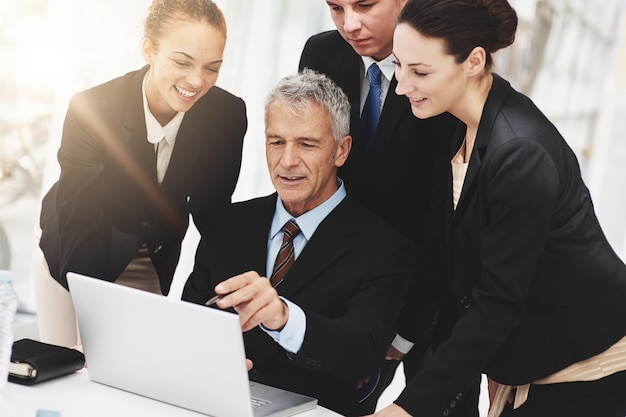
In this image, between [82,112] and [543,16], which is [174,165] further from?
[543,16]

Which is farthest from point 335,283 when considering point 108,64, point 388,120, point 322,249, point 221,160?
point 108,64

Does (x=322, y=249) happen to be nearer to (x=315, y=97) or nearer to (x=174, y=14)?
(x=315, y=97)

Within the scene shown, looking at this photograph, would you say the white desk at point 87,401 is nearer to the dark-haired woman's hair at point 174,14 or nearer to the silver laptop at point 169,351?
the silver laptop at point 169,351

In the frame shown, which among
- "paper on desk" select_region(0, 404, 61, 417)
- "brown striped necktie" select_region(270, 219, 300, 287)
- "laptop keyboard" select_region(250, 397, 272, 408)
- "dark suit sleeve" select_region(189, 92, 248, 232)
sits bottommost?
"laptop keyboard" select_region(250, 397, 272, 408)

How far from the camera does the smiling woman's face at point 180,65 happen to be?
8.04 feet

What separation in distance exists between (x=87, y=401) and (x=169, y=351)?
8.7 inches

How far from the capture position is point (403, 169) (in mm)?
2426

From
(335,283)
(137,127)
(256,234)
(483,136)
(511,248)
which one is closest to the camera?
(511,248)

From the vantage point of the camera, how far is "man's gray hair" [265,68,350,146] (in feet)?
7.62

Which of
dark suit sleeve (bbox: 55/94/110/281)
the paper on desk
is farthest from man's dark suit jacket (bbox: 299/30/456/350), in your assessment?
the paper on desk

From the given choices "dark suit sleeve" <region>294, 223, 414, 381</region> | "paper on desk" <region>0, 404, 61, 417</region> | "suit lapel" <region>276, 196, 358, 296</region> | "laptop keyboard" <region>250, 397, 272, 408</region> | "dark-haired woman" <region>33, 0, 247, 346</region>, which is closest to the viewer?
"paper on desk" <region>0, 404, 61, 417</region>

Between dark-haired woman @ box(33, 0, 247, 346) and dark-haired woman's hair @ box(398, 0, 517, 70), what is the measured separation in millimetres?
811

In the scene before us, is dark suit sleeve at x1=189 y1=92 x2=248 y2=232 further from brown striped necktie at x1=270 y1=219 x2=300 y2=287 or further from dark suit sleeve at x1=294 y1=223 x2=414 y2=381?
dark suit sleeve at x1=294 y1=223 x2=414 y2=381

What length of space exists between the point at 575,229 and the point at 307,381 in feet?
2.59
